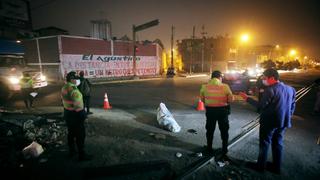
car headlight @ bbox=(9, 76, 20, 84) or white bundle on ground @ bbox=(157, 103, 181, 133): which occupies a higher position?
car headlight @ bbox=(9, 76, 20, 84)

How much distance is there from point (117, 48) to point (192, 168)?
98.3 ft

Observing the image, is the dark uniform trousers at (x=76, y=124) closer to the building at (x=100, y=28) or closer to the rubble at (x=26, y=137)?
the rubble at (x=26, y=137)

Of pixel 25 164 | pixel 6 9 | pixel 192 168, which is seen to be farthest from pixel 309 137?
pixel 6 9

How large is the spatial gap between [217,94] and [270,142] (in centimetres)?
145

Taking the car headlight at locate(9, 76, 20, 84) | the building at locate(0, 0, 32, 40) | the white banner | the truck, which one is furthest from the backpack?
the building at locate(0, 0, 32, 40)

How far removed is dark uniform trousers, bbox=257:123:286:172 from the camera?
4207 mm

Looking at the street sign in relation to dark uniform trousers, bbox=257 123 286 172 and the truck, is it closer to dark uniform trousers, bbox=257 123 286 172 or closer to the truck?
the truck

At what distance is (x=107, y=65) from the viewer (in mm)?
30719

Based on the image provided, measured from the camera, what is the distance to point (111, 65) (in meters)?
31.2

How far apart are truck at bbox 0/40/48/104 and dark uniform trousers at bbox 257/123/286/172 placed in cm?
1374

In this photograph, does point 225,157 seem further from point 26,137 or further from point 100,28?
point 100,28

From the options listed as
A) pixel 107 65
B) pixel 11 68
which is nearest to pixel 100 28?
pixel 107 65

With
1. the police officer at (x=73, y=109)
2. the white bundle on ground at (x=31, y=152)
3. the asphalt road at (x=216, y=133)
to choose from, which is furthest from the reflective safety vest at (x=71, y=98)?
the asphalt road at (x=216, y=133)

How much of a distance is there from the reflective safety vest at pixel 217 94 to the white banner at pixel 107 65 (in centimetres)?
2465
